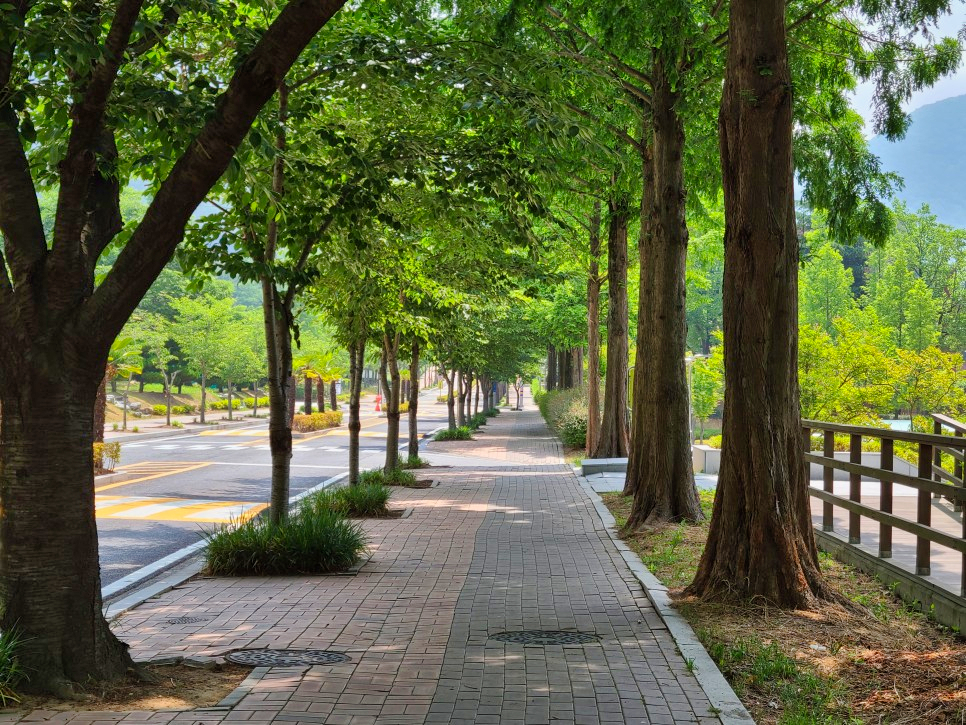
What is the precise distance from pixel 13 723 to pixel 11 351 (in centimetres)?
197

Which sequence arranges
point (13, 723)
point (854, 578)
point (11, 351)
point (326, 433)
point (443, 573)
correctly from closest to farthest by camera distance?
point (13, 723)
point (11, 351)
point (854, 578)
point (443, 573)
point (326, 433)

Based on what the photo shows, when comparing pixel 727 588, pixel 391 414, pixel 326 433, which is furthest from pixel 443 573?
pixel 326 433

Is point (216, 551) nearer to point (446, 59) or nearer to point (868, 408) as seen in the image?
point (446, 59)

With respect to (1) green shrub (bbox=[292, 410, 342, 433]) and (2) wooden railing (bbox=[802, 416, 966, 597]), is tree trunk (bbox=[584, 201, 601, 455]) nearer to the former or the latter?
(2) wooden railing (bbox=[802, 416, 966, 597])

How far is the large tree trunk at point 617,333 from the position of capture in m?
22.3

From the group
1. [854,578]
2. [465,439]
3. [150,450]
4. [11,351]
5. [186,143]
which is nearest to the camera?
[11,351]

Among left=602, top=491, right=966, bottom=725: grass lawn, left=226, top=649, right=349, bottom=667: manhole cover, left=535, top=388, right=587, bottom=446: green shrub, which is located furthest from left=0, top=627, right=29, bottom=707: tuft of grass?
left=535, top=388, right=587, bottom=446: green shrub

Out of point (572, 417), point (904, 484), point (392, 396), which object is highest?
point (392, 396)

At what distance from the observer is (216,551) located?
412 inches

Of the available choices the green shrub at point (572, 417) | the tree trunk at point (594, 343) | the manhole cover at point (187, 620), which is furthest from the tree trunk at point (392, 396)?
the green shrub at point (572, 417)

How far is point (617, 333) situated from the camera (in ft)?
74.7

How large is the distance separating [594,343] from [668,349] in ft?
44.5

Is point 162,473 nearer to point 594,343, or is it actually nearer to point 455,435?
point 594,343

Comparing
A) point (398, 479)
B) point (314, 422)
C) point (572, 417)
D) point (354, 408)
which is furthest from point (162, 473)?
point (314, 422)
